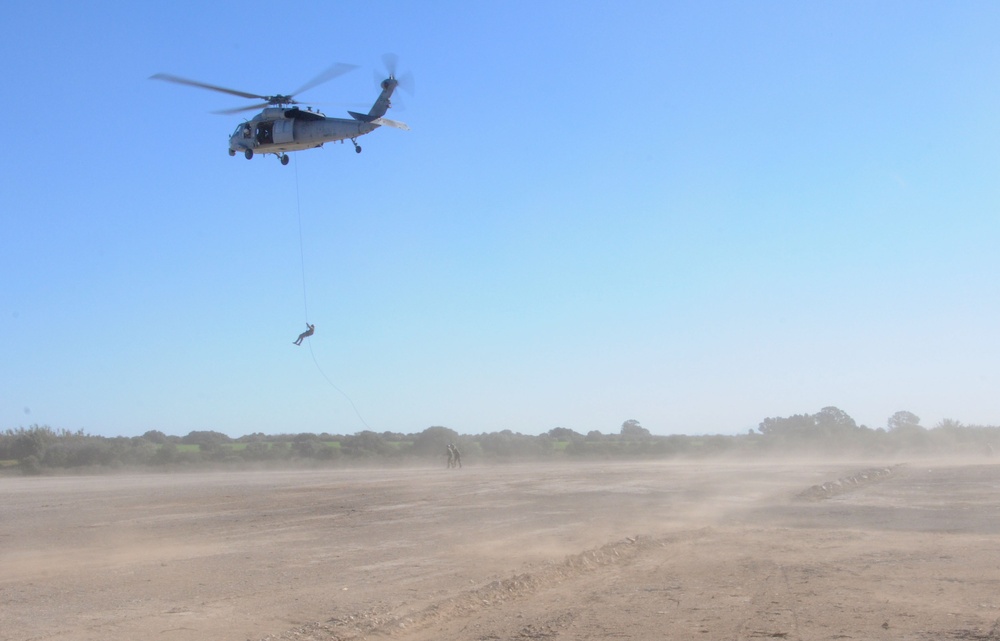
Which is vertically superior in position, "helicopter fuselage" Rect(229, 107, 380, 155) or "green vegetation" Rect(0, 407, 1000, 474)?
"helicopter fuselage" Rect(229, 107, 380, 155)

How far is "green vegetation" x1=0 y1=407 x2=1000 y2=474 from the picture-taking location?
58.6m

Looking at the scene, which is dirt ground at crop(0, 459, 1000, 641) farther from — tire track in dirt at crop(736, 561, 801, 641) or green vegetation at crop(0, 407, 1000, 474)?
green vegetation at crop(0, 407, 1000, 474)

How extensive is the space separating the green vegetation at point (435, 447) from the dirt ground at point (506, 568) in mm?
34875

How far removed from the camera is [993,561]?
13.3 m

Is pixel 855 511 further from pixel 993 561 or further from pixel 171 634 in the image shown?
pixel 171 634

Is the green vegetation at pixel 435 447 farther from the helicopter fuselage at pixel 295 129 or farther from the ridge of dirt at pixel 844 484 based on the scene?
the helicopter fuselage at pixel 295 129

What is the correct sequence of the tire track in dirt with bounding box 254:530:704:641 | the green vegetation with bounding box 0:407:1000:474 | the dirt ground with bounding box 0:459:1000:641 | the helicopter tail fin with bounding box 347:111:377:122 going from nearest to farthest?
the tire track in dirt with bounding box 254:530:704:641
the dirt ground with bounding box 0:459:1000:641
the helicopter tail fin with bounding box 347:111:377:122
the green vegetation with bounding box 0:407:1000:474

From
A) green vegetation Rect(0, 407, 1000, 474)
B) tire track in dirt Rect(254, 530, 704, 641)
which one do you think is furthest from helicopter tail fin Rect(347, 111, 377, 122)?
green vegetation Rect(0, 407, 1000, 474)

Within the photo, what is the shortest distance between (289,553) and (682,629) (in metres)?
8.05

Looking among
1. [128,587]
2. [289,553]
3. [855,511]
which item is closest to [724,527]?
[855,511]

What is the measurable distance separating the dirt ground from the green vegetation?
34875 mm

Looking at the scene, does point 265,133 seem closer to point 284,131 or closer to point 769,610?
point 284,131

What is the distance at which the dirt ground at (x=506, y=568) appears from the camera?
9891 mm

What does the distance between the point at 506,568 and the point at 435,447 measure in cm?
5740
